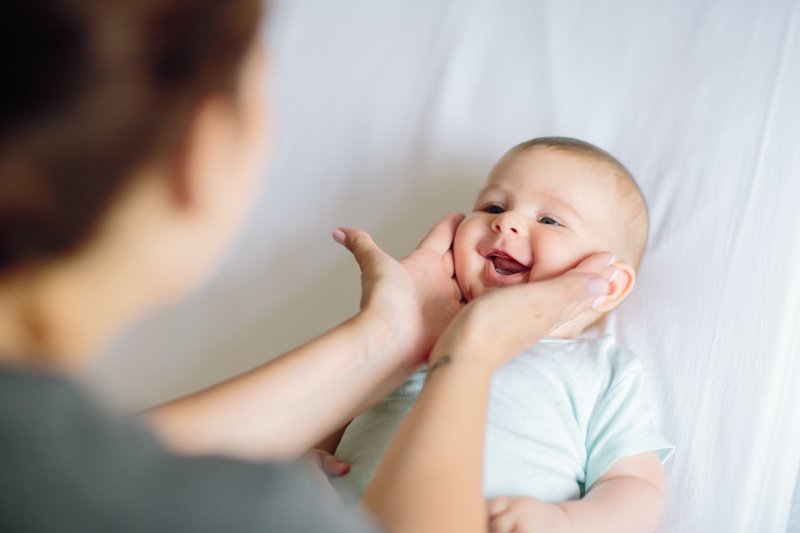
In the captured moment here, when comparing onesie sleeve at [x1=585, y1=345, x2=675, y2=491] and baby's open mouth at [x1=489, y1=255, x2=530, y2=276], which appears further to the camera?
baby's open mouth at [x1=489, y1=255, x2=530, y2=276]

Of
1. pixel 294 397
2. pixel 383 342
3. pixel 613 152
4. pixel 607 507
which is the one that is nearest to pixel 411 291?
pixel 383 342

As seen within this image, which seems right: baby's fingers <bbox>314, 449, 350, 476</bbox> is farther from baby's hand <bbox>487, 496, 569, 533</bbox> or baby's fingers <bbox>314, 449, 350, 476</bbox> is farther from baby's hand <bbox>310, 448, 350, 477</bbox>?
baby's hand <bbox>487, 496, 569, 533</bbox>

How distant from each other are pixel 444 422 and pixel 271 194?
0.88 meters

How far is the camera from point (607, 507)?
103 cm

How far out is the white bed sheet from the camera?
46.9 inches

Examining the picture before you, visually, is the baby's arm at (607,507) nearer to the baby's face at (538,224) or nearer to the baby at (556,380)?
the baby at (556,380)

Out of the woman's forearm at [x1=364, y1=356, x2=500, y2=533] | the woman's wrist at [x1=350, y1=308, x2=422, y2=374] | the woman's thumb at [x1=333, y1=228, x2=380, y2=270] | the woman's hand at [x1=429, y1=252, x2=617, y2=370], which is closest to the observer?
the woman's forearm at [x1=364, y1=356, x2=500, y2=533]

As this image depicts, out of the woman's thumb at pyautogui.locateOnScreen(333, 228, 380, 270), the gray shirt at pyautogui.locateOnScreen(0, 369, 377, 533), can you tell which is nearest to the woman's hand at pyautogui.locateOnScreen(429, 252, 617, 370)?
the woman's thumb at pyautogui.locateOnScreen(333, 228, 380, 270)

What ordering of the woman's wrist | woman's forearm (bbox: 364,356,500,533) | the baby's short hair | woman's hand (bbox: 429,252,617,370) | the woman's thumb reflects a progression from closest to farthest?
woman's forearm (bbox: 364,356,500,533) < woman's hand (bbox: 429,252,617,370) < the woman's wrist < the woman's thumb < the baby's short hair

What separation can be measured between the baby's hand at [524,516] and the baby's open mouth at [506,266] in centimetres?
34

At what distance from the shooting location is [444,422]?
781 millimetres

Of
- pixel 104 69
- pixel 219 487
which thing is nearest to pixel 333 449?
pixel 219 487

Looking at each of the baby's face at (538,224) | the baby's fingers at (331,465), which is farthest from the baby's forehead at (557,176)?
the baby's fingers at (331,465)

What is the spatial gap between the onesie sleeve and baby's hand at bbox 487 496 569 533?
0.12 meters
